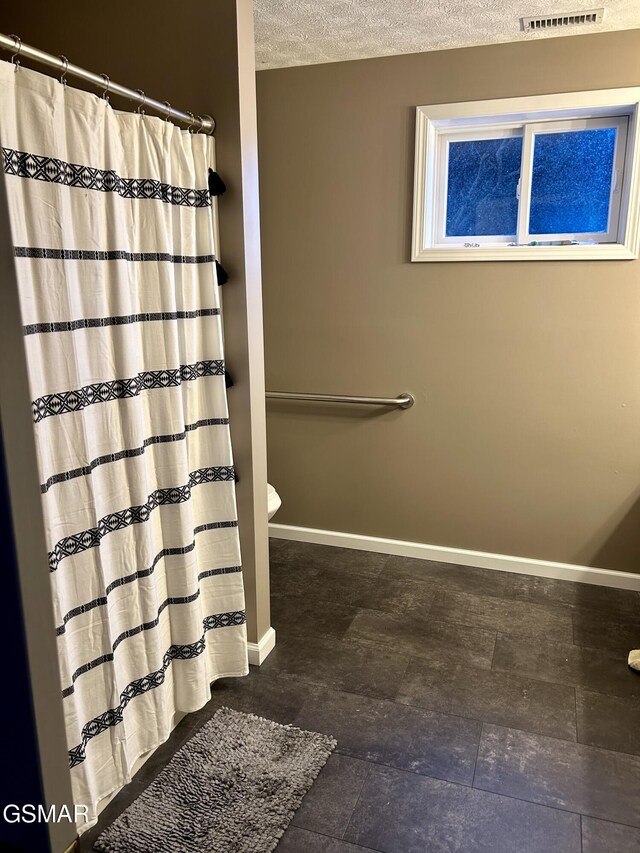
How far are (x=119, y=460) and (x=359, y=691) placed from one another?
3.80 ft

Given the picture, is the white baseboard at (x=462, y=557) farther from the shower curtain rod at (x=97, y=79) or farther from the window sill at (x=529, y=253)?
the shower curtain rod at (x=97, y=79)

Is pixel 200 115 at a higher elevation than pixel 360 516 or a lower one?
higher

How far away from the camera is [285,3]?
2.26m

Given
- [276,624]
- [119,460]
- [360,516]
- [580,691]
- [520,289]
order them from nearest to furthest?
[119,460] < [580,691] < [276,624] < [520,289] < [360,516]

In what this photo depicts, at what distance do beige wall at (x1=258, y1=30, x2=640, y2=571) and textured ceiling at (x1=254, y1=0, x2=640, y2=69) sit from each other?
3.6 inches

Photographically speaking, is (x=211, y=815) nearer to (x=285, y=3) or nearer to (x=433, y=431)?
(x=433, y=431)

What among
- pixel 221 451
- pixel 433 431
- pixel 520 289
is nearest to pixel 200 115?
pixel 221 451

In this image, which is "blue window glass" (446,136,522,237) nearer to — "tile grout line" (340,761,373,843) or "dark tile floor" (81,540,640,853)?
"dark tile floor" (81,540,640,853)

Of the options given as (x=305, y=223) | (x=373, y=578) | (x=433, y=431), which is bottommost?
(x=373, y=578)

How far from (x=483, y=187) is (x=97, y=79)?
1881mm

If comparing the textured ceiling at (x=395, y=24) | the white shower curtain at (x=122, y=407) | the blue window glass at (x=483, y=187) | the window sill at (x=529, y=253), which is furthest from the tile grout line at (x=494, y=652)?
the textured ceiling at (x=395, y=24)

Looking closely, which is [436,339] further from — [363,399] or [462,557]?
[462,557]

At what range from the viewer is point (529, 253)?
2.76 meters

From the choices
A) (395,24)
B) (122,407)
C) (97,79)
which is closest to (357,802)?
(122,407)
